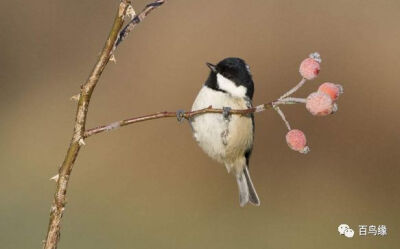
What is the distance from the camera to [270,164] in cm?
656

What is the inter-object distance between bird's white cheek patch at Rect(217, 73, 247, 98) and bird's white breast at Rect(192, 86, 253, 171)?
0.10 ft

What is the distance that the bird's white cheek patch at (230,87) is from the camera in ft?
8.18

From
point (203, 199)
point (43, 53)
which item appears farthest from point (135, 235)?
point (43, 53)

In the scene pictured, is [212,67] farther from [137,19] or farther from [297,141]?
[137,19]

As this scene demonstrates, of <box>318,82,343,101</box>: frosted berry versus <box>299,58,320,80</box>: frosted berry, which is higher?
<box>299,58,320,80</box>: frosted berry

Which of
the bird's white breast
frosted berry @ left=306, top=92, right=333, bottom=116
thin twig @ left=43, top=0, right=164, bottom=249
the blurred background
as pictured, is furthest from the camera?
the blurred background

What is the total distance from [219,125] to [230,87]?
6.8 inches

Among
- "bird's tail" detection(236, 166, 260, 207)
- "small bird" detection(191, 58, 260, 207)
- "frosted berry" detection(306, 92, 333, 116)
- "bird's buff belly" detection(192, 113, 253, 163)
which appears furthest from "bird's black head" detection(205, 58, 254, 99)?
"frosted berry" detection(306, 92, 333, 116)

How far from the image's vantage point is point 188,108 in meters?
6.27

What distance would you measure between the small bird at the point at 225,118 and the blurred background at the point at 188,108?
350cm

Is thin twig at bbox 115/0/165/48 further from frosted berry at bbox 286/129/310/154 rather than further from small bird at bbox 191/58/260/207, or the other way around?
small bird at bbox 191/58/260/207

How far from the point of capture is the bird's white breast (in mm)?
2414

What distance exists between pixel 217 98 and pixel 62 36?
5052 millimetres

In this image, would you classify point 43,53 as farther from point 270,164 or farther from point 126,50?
point 270,164
